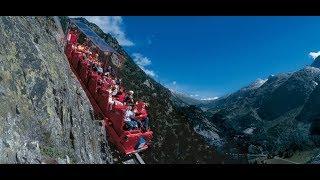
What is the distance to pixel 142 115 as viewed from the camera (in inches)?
310

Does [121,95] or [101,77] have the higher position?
[101,77]

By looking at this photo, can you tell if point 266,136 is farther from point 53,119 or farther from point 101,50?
point 53,119

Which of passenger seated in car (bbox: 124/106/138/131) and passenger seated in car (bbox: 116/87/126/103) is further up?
passenger seated in car (bbox: 116/87/126/103)

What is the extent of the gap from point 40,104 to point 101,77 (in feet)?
8.23

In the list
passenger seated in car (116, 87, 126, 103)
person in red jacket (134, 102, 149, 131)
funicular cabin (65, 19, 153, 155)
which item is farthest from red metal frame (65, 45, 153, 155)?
passenger seated in car (116, 87, 126, 103)

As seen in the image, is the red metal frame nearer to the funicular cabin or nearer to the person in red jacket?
the funicular cabin

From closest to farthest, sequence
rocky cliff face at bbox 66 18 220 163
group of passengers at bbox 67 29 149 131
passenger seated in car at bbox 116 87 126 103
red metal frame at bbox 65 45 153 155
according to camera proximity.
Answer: rocky cliff face at bbox 66 18 220 163
red metal frame at bbox 65 45 153 155
group of passengers at bbox 67 29 149 131
passenger seated in car at bbox 116 87 126 103

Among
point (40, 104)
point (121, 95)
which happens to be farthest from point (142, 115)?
point (40, 104)

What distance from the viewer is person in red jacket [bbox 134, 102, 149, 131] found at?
7696 millimetres

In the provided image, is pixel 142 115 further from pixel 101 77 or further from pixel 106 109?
pixel 101 77

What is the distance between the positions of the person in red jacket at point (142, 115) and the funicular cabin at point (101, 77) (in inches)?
1.2

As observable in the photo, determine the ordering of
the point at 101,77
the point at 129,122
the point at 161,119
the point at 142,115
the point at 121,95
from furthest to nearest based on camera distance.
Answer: the point at 161,119
the point at 101,77
the point at 121,95
the point at 142,115
the point at 129,122

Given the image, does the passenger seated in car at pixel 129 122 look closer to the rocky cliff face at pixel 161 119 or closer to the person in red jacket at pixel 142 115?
the person in red jacket at pixel 142 115
